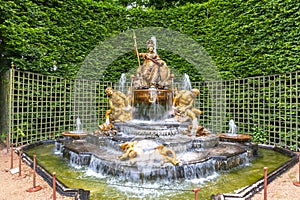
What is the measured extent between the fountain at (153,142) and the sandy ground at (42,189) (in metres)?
0.98

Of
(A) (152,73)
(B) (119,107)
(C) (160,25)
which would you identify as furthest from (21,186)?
(C) (160,25)

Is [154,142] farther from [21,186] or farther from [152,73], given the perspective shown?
[152,73]

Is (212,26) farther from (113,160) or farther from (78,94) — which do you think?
(113,160)

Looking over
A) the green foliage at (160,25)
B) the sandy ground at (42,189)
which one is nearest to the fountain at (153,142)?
the sandy ground at (42,189)

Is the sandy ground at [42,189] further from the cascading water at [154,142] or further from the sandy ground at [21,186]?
the cascading water at [154,142]

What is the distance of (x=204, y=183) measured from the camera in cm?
384

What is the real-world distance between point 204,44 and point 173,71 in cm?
198

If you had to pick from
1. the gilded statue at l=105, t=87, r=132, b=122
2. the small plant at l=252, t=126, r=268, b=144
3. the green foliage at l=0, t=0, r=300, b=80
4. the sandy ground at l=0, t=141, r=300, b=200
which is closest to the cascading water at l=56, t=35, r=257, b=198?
the gilded statue at l=105, t=87, r=132, b=122

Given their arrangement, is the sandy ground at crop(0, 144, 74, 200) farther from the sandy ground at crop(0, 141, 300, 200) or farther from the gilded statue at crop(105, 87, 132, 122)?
the gilded statue at crop(105, 87, 132, 122)

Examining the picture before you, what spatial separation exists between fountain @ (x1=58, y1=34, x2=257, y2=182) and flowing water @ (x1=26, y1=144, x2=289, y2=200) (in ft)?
0.51

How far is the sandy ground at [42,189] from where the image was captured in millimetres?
3301

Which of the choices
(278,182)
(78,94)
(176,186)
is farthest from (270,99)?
(78,94)

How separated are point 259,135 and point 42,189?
6.99 metres

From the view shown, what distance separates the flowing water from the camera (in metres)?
3.24
